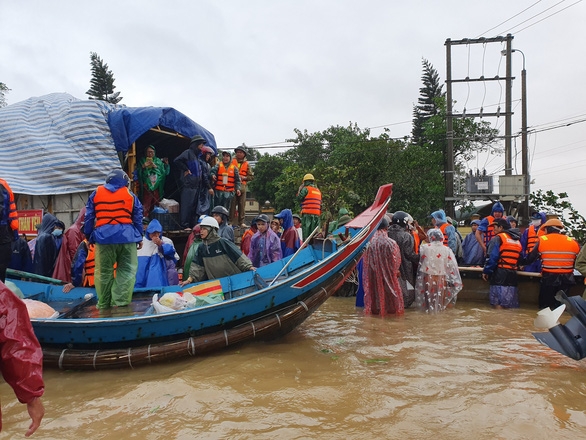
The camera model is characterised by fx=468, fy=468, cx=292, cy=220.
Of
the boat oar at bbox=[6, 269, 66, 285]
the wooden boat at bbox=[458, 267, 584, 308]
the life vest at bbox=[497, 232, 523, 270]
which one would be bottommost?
the wooden boat at bbox=[458, 267, 584, 308]

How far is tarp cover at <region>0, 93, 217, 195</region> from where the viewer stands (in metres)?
8.23

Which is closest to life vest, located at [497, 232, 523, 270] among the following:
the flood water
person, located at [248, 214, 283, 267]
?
the flood water

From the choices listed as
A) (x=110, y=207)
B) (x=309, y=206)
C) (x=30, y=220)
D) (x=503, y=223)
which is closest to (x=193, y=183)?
(x=309, y=206)

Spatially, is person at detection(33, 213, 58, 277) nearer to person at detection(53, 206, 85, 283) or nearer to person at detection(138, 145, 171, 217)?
person at detection(53, 206, 85, 283)

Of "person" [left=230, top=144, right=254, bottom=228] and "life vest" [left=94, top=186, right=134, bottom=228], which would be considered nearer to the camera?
"life vest" [left=94, top=186, right=134, bottom=228]

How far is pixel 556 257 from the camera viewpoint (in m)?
7.05

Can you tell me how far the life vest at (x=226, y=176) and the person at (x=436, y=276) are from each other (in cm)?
441

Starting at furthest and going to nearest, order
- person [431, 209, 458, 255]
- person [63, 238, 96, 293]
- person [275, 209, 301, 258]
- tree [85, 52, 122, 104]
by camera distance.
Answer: tree [85, 52, 122, 104] < person [275, 209, 301, 258] < person [431, 209, 458, 255] < person [63, 238, 96, 293]

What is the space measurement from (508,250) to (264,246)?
3.97m

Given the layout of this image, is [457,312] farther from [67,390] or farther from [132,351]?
[67,390]

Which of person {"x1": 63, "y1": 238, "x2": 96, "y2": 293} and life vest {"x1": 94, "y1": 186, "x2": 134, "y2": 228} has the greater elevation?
life vest {"x1": 94, "y1": 186, "x2": 134, "y2": 228}

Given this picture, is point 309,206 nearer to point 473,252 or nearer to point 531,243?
point 473,252

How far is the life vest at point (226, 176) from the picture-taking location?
9.89 metres

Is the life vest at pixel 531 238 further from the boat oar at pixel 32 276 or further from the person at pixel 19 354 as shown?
the person at pixel 19 354
